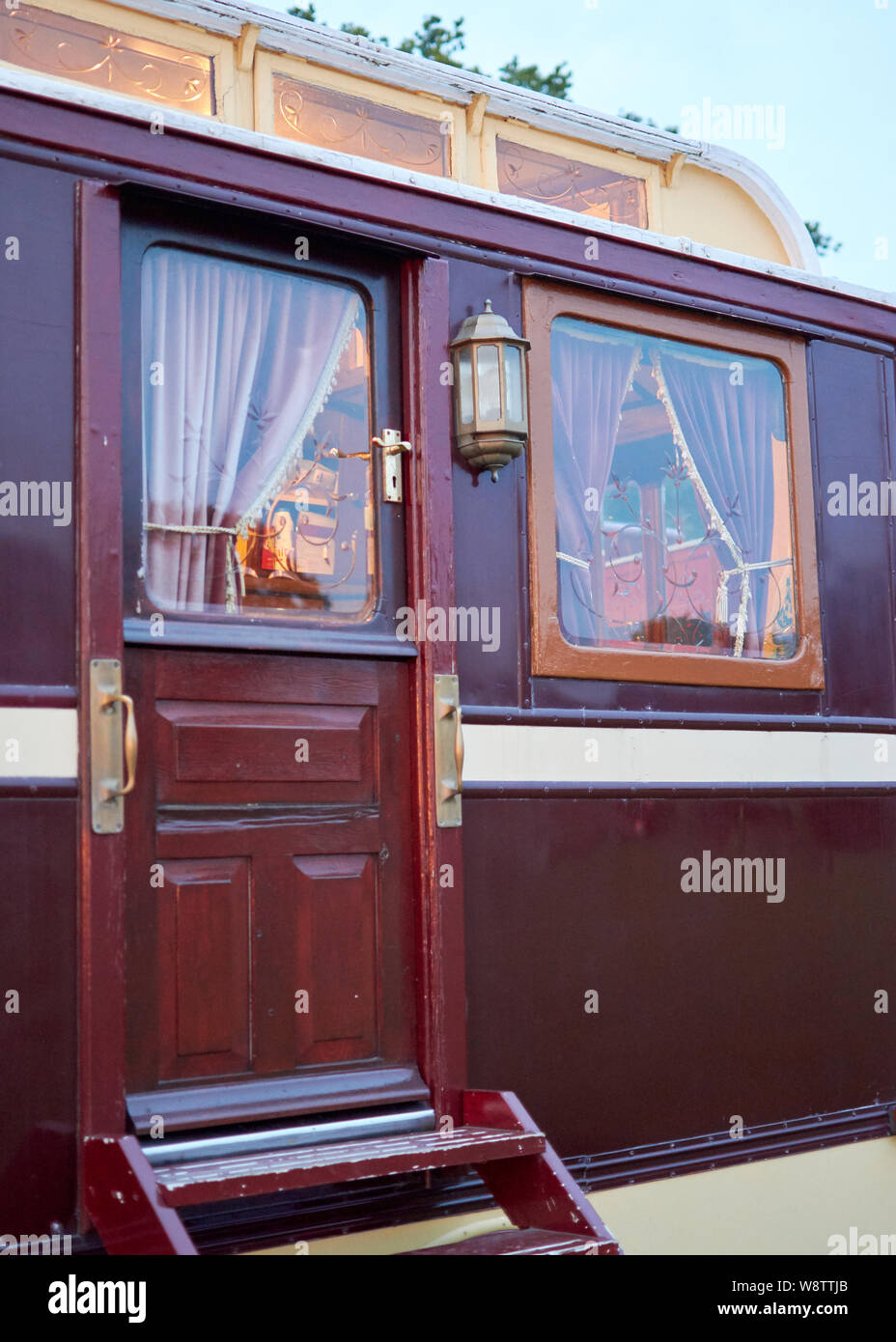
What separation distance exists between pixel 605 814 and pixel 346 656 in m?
0.83

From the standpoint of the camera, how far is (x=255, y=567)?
10.7 feet

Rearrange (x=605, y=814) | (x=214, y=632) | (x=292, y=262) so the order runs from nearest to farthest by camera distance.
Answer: (x=214, y=632) < (x=292, y=262) < (x=605, y=814)

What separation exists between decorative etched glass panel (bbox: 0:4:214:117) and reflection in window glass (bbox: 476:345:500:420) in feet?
3.75

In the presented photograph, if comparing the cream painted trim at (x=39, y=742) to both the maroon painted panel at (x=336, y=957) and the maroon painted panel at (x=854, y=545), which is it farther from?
the maroon painted panel at (x=854, y=545)

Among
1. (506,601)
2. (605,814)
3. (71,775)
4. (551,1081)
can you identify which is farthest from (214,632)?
(551,1081)

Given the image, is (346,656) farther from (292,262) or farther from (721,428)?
(721,428)

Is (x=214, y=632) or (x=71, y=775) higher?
(x=214, y=632)

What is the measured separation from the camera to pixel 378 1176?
9.79ft

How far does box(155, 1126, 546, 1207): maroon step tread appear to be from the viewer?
107 inches

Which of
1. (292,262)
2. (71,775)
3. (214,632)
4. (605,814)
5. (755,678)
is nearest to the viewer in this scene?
(71,775)

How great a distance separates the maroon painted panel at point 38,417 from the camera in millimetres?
2889

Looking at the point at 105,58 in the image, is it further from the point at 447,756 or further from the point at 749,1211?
the point at 749,1211

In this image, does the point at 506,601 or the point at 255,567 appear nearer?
the point at 255,567

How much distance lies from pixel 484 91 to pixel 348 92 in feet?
1.39
